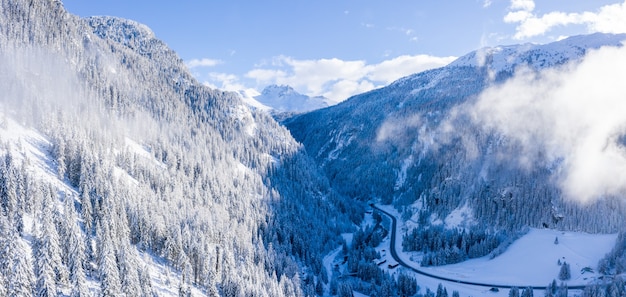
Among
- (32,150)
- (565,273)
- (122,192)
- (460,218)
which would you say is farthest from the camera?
(460,218)

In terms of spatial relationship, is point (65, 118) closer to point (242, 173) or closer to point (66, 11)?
point (242, 173)

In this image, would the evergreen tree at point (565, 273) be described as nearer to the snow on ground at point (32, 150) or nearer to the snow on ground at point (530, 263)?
the snow on ground at point (530, 263)

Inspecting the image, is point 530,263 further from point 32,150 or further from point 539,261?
point 32,150

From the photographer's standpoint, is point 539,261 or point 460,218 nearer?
point 539,261

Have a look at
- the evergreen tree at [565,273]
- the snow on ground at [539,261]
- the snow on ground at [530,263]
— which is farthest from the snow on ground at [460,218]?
the evergreen tree at [565,273]

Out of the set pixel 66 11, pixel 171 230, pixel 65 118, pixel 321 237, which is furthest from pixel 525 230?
pixel 66 11

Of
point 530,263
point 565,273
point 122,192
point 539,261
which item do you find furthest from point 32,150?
point 539,261
